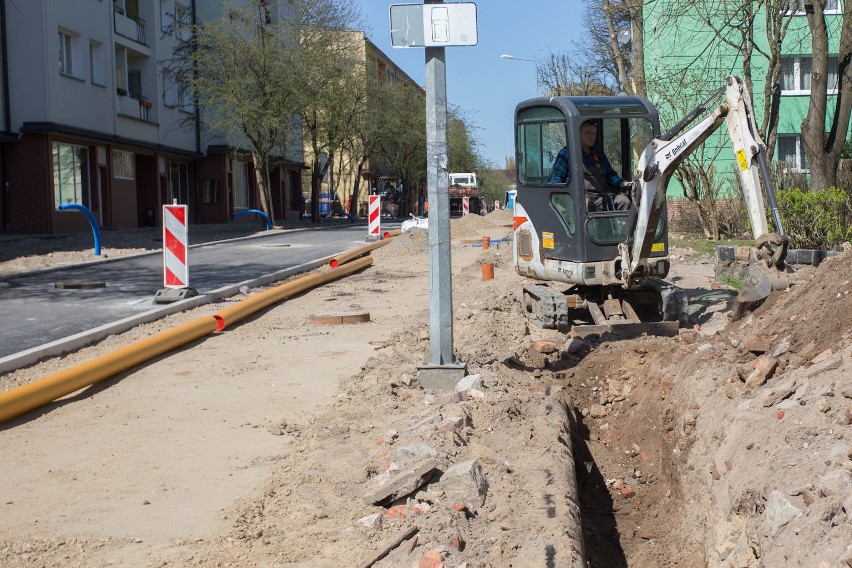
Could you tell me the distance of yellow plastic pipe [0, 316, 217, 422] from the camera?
7156 mm

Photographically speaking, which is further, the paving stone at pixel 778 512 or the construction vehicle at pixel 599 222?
the construction vehicle at pixel 599 222

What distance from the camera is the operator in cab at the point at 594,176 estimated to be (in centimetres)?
1101

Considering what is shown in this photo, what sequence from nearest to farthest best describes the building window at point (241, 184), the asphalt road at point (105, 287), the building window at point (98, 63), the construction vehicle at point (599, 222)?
the construction vehicle at point (599, 222) < the asphalt road at point (105, 287) < the building window at point (98, 63) < the building window at point (241, 184)

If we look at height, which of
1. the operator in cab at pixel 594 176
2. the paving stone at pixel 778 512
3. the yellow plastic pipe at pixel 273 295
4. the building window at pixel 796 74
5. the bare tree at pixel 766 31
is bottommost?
the paving stone at pixel 778 512

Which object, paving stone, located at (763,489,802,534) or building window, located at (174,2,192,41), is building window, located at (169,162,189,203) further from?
paving stone, located at (763,489,802,534)

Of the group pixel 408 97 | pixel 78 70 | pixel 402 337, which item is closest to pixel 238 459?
pixel 402 337

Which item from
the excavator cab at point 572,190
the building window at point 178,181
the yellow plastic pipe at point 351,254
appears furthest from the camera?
the building window at point 178,181

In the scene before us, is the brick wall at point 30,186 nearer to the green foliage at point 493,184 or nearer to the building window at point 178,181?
the building window at point 178,181

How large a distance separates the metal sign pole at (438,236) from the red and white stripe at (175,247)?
644 centimetres

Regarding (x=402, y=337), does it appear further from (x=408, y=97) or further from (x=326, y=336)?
(x=408, y=97)

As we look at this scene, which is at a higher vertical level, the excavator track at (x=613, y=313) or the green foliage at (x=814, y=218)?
the green foliage at (x=814, y=218)

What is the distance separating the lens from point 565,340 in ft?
35.5

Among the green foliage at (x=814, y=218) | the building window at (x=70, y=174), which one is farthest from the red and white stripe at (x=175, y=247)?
the building window at (x=70, y=174)

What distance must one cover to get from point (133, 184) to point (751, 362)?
35079 millimetres
